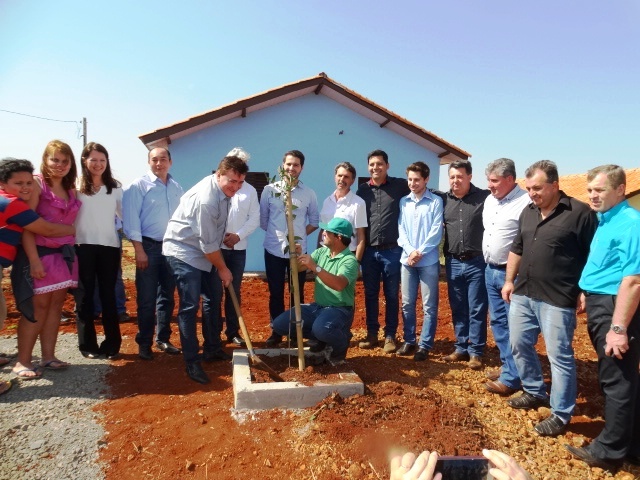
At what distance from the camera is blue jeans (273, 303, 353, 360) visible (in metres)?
4.17

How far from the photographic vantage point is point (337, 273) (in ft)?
13.9

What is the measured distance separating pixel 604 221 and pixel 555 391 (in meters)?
1.40

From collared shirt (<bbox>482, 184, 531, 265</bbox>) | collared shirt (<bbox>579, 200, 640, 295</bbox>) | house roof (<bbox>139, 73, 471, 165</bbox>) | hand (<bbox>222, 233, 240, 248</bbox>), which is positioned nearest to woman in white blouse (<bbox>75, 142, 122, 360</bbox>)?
hand (<bbox>222, 233, 240, 248</bbox>)

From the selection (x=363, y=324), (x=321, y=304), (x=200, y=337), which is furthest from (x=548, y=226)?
(x=200, y=337)

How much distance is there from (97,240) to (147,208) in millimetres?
596

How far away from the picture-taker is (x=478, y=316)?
4.67m

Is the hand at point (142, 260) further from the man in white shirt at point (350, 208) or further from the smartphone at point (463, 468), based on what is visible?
the smartphone at point (463, 468)

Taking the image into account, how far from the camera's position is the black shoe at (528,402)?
3.82 meters

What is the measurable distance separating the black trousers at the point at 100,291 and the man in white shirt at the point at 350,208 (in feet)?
8.09

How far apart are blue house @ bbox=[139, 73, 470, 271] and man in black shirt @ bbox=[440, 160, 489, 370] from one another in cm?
614

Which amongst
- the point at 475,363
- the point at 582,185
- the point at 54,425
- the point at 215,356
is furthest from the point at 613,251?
the point at 582,185

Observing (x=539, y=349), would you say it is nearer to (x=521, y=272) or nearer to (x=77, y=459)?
(x=521, y=272)

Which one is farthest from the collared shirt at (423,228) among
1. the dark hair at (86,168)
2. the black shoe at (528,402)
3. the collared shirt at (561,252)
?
the dark hair at (86,168)

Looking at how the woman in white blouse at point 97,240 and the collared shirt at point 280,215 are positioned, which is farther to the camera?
the collared shirt at point 280,215
